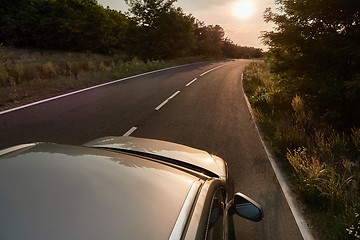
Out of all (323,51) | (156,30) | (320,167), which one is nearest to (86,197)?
(320,167)

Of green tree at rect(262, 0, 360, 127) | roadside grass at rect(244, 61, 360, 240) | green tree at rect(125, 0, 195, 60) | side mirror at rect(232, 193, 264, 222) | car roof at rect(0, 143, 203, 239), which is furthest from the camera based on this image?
green tree at rect(125, 0, 195, 60)

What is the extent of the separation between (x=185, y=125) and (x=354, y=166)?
4045 mm

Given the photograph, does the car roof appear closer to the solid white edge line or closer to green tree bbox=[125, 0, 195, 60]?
the solid white edge line

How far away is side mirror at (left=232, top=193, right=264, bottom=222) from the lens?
2387mm

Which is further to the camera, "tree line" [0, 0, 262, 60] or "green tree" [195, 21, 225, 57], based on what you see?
"green tree" [195, 21, 225, 57]

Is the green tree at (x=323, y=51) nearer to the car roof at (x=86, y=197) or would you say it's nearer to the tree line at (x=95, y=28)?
the car roof at (x=86, y=197)

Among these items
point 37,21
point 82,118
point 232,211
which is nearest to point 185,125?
point 82,118

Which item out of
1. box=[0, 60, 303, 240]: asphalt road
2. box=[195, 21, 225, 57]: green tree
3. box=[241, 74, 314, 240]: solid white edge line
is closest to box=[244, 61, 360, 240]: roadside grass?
box=[241, 74, 314, 240]: solid white edge line

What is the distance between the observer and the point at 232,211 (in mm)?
2545

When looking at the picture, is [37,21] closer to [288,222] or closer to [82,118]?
[82,118]

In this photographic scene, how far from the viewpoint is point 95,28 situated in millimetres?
44500

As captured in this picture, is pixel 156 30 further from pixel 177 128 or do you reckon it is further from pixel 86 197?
pixel 86 197

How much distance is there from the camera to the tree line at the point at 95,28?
3847 centimetres

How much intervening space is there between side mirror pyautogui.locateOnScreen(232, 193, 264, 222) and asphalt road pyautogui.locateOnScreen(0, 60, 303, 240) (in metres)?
1.08
